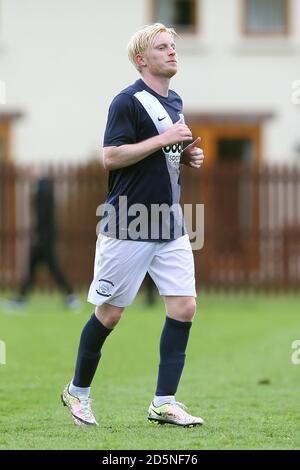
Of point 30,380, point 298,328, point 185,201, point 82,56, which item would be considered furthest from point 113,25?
point 30,380

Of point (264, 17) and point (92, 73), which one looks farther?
point (264, 17)

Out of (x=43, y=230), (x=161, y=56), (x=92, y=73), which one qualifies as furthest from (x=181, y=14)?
(x=161, y=56)

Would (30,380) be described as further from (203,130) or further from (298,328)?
(203,130)

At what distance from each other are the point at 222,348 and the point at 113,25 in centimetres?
1410

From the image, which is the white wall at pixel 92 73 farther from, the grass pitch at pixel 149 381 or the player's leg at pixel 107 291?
the player's leg at pixel 107 291

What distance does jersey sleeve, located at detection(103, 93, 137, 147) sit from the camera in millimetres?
7430

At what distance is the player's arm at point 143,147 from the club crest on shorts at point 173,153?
0.57 feet

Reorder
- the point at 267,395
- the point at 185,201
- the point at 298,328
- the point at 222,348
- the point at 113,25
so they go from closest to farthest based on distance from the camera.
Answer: the point at 267,395 < the point at 222,348 < the point at 298,328 < the point at 185,201 < the point at 113,25

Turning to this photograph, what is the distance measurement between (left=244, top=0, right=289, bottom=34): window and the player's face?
19.8 m

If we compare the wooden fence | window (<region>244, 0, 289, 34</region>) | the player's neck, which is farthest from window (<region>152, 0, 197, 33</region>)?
the player's neck

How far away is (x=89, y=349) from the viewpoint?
7723mm

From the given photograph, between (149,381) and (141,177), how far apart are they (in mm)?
3337

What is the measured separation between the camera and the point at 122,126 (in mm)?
7441

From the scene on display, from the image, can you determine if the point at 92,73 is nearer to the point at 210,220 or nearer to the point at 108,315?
the point at 210,220
